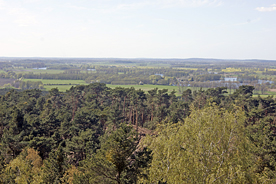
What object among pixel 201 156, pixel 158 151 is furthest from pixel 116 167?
pixel 201 156

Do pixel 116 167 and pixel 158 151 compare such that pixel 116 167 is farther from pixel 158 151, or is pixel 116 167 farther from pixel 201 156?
pixel 201 156

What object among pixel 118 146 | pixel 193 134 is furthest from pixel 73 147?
pixel 193 134

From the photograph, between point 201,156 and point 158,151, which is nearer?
point 201,156

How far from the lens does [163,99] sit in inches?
2554

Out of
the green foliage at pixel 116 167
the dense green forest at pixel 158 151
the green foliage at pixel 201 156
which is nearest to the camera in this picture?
the green foliage at pixel 201 156

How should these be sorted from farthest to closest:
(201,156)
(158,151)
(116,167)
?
(116,167) → (158,151) → (201,156)

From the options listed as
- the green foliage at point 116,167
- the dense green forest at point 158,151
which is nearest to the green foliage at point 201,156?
the dense green forest at point 158,151

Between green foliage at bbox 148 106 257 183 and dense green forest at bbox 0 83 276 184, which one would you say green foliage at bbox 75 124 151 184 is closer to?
dense green forest at bbox 0 83 276 184

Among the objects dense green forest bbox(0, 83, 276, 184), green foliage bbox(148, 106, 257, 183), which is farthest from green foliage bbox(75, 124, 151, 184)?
green foliage bbox(148, 106, 257, 183)

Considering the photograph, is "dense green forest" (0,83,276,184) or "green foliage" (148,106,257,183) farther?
"dense green forest" (0,83,276,184)

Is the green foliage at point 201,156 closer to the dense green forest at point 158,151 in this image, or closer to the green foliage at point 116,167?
the dense green forest at point 158,151

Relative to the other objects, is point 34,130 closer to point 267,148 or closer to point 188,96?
point 267,148

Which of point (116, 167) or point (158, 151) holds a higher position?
point (158, 151)

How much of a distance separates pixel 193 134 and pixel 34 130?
37.1m
